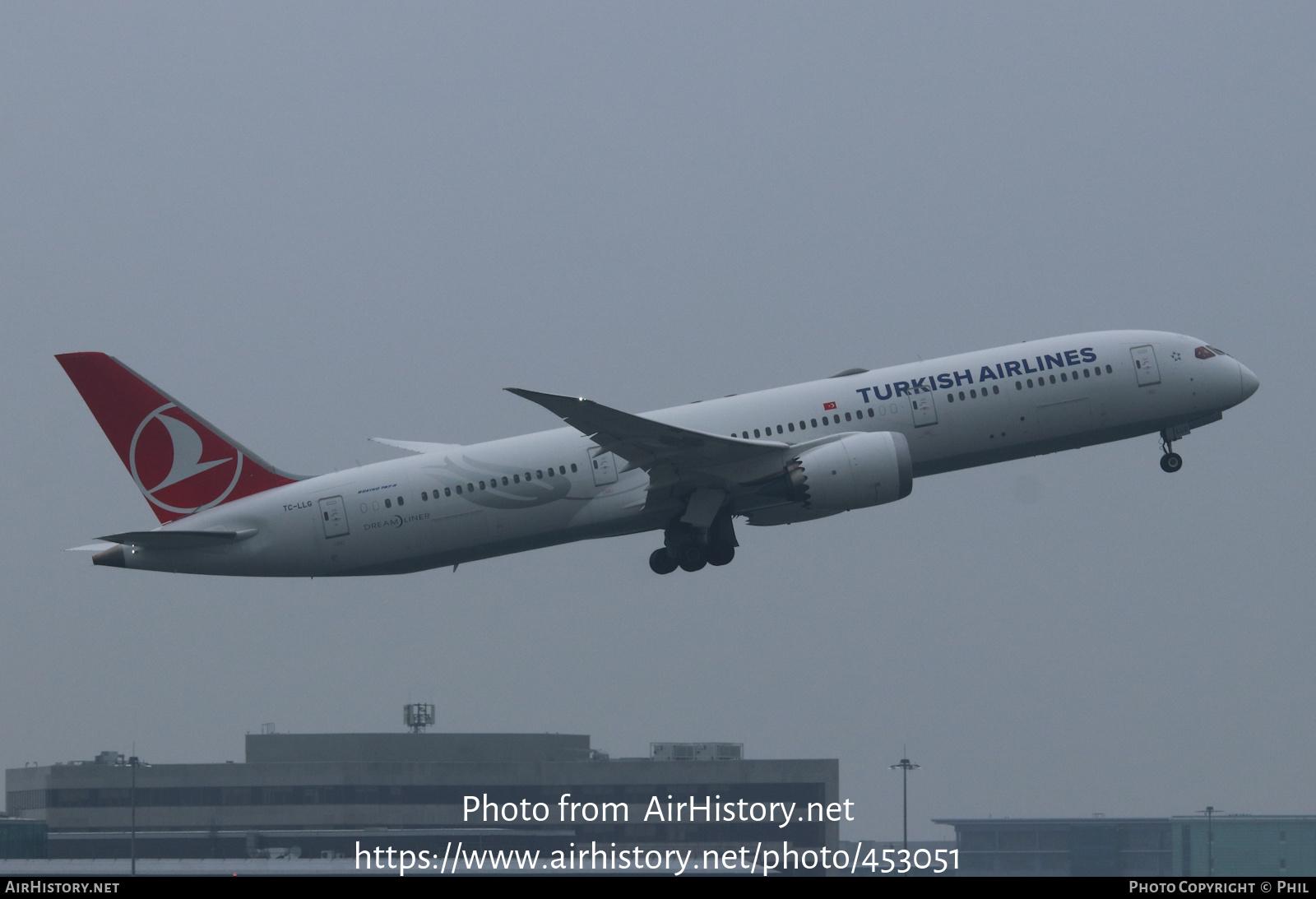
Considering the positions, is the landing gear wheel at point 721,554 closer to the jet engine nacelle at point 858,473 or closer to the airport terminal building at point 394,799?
the jet engine nacelle at point 858,473

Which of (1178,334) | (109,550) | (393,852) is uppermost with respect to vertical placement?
(1178,334)

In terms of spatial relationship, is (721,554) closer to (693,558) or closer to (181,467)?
(693,558)

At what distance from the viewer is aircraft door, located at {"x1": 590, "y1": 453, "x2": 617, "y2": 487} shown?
4875 centimetres

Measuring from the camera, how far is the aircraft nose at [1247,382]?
5172 cm

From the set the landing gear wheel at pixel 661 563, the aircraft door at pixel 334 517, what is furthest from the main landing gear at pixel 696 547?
the aircraft door at pixel 334 517

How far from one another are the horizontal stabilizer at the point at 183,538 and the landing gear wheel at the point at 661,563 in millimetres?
12361

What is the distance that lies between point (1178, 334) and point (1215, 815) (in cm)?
6199

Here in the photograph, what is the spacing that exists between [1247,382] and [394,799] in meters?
58.4

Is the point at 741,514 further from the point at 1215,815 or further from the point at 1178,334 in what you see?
the point at 1215,815

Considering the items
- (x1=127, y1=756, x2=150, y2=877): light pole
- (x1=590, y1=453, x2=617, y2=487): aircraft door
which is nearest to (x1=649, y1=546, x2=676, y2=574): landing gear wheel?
(x1=590, y1=453, x2=617, y2=487): aircraft door

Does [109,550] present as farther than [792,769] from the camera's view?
No

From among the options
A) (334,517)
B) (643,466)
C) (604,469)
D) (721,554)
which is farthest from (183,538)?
(721,554)
